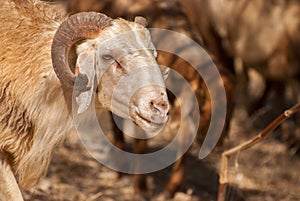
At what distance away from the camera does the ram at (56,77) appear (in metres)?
4.50

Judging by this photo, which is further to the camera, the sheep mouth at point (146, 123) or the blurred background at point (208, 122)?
the blurred background at point (208, 122)

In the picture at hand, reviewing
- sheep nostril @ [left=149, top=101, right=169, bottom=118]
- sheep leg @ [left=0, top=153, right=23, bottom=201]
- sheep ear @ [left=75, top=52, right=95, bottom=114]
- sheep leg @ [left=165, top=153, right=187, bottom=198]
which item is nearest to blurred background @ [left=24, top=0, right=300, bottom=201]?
sheep leg @ [left=165, top=153, right=187, bottom=198]

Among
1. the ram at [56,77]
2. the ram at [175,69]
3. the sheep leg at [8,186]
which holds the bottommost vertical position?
the ram at [175,69]

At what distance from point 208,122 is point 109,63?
Answer: 3614 millimetres

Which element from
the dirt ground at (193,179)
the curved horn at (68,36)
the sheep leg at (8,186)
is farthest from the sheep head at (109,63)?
the dirt ground at (193,179)

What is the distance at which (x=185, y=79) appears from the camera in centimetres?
805

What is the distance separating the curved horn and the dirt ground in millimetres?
2920

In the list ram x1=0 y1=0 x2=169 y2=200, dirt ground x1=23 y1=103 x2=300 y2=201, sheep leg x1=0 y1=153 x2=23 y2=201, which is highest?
ram x1=0 y1=0 x2=169 y2=200

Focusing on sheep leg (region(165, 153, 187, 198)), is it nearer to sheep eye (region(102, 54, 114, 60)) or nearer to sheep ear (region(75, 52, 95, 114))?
sheep ear (region(75, 52, 95, 114))

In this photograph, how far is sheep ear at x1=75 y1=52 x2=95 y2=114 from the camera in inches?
182

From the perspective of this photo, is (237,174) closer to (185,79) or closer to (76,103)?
(185,79)

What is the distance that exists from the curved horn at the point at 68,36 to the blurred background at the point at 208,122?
2.81 metres

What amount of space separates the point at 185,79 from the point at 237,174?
1.16 meters

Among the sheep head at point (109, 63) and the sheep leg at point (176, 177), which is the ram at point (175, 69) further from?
the sheep head at point (109, 63)
